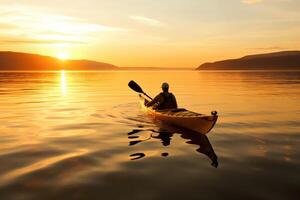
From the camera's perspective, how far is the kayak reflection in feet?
35.2

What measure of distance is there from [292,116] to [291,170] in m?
11.3

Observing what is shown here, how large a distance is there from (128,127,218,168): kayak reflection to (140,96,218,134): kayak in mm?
335

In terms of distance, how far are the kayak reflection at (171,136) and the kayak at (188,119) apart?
0.34 metres

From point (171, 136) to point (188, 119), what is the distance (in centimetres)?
112

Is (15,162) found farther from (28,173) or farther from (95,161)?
(95,161)

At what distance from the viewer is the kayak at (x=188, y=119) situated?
42.3 feet

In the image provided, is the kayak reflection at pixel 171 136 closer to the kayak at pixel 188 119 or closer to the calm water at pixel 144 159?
the calm water at pixel 144 159

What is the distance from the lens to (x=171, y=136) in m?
13.8

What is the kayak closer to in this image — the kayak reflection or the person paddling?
the kayak reflection

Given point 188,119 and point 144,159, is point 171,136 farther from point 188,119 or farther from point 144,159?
point 144,159

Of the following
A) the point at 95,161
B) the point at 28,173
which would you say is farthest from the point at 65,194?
the point at 95,161

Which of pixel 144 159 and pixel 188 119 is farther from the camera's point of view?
pixel 188 119

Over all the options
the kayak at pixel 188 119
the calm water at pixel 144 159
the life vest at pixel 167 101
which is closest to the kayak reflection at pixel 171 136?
the calm water at pixel 144 159

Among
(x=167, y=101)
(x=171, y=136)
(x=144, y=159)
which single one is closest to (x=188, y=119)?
(x=171, y=136)
